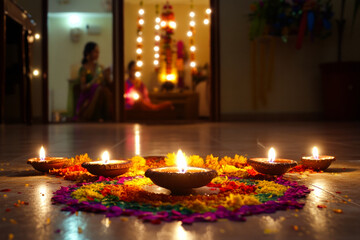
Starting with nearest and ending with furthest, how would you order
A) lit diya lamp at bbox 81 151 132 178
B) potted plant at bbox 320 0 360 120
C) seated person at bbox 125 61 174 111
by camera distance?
lit diya lamp at bbox 81 151 132 178
potted plant at bbox 320 0 360 120
seated person at bbox 125 61 174 111

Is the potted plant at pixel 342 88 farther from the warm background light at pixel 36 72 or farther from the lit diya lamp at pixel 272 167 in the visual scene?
the lit diya lamp at pixel 272 167

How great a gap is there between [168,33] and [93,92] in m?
1.99

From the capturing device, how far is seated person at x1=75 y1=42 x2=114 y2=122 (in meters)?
7.25

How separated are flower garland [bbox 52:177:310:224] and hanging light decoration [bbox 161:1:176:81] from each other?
711 cm

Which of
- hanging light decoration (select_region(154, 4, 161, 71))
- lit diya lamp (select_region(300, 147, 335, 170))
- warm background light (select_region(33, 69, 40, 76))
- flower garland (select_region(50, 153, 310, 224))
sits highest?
hanging light decoration (select_region(154, 4, 161, 71))

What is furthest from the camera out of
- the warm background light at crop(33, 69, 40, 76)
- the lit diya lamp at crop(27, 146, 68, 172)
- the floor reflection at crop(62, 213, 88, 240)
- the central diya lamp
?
the warm background light at crop(33, 69, 40, 76)

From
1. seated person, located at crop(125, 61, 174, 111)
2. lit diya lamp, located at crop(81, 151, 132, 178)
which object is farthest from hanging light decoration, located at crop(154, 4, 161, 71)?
lit diya lamp, located at crop(81, 151, 132, 178)

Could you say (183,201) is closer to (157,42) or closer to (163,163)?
(163,163)

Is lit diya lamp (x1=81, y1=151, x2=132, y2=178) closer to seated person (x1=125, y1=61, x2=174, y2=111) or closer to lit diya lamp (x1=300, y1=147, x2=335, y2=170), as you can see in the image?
lit diya lamp (x1=300, y1=147, x2=335, y2=170)

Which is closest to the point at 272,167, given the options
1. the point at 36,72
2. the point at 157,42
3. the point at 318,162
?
the point at 318,162

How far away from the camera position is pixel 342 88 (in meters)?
5.50

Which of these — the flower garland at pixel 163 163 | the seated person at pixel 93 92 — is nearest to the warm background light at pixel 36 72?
the seated person at pixel 93 92

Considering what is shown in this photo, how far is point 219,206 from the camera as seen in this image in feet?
2.54

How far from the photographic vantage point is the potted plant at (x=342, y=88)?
18.0 feet
